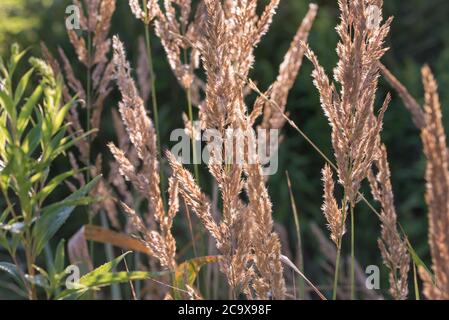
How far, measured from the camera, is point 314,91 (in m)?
4.15

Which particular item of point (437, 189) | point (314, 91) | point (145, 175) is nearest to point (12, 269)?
point (145, 175)

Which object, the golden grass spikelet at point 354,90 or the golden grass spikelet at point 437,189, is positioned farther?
the golden grass spikelet at point 354,90

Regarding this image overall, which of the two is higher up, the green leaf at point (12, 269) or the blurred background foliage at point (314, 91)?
the blurred background foliage at point (314, 91)

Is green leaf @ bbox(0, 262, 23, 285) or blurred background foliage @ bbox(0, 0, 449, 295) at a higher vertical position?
blurred background foliage @ bbox(0, 0, 449, 295)

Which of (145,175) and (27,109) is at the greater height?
(27,109)

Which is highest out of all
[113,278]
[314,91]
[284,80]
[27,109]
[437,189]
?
[314,91]

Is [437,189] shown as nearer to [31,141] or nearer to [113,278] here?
[113,278]

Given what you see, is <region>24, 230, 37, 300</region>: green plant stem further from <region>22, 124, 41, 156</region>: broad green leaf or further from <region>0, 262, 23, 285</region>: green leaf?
<region>22, 124, 41, 156</region>: broad green leaf

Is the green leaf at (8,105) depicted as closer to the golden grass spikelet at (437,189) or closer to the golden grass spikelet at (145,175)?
the golden grass spikelet at (145,175)

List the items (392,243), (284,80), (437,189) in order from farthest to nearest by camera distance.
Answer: (284,80) → (392,243) → (437,189)

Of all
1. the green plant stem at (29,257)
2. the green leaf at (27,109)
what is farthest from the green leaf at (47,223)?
the green leaf at (27,109)

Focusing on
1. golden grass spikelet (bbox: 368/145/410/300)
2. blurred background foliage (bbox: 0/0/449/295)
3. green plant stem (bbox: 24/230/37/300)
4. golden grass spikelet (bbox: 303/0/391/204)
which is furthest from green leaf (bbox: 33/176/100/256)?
blurred background foliage (bbox: 0/0/449/295)

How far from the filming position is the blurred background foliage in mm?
4066

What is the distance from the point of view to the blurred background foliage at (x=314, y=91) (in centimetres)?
407
